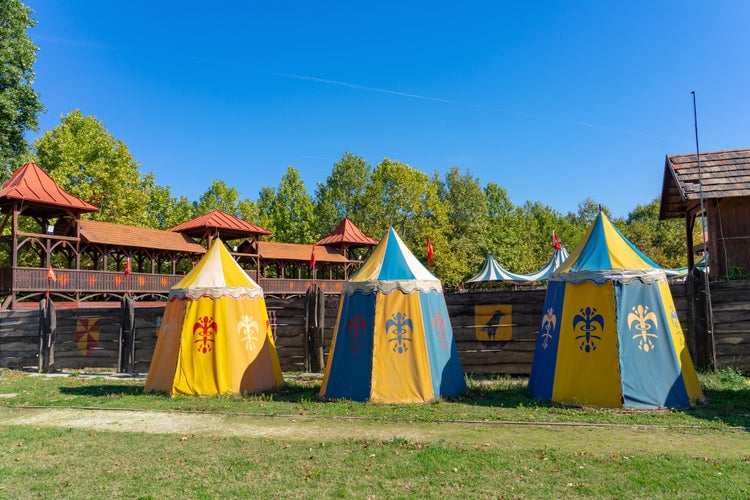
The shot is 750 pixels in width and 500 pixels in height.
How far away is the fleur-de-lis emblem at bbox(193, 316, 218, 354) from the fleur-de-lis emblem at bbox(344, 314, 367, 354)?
290 cm

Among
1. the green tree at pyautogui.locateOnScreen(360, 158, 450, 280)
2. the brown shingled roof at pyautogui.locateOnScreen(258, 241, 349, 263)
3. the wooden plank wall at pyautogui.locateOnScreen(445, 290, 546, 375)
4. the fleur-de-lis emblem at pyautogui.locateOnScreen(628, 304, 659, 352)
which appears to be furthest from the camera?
the green tree at pyautogui.locateOnScreen(360, 158, 450, 280)

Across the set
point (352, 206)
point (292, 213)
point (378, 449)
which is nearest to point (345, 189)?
point (352, 206)

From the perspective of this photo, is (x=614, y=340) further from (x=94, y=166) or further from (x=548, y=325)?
(x=94, y=166)

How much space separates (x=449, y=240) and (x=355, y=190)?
10794mm

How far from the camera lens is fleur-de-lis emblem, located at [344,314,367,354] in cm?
962

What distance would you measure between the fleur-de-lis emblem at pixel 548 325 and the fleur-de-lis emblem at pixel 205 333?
6.41m

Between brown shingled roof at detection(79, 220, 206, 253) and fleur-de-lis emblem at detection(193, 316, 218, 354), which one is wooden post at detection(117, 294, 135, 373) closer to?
fleur-de-lis emblem at detection(193, 316, 218, 354)

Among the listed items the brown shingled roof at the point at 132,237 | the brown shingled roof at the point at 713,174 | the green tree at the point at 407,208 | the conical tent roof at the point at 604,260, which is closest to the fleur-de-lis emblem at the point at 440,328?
the conical tent roof at the point at 604,260

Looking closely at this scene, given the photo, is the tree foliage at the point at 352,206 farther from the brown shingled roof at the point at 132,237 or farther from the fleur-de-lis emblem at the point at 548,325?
the fleur-de-lis emblem at the point at 548,325

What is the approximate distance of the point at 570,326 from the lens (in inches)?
349

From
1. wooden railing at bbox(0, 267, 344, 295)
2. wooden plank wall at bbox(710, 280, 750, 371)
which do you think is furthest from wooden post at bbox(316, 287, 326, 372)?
wooden plank wall at bbox(710, 280, 750, 371)

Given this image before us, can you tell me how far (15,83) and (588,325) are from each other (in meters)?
25.5

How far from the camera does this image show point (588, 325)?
8695mm

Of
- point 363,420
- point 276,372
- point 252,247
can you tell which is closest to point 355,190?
point 252,247
